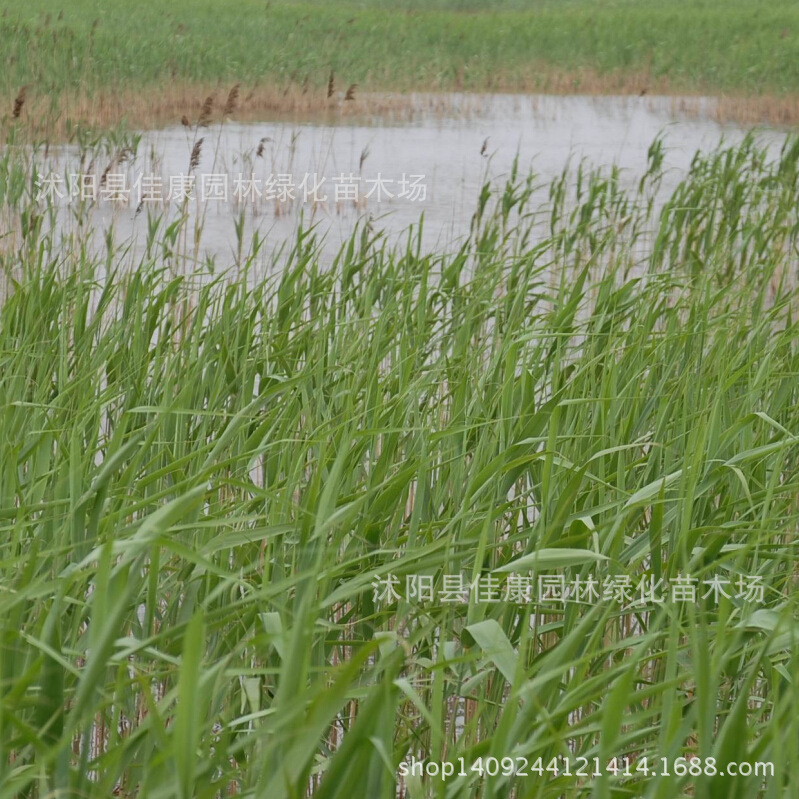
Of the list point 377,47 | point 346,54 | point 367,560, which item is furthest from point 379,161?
point 367,560

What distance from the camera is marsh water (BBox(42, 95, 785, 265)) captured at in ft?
20.1

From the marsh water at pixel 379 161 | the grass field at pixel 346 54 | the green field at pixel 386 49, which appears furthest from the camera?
the green field at pixel 386 49

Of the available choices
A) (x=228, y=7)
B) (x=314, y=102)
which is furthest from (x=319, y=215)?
(x=228, y=7)

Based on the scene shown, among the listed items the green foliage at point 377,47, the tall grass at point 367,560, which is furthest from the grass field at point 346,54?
the tall grass at point 367,560

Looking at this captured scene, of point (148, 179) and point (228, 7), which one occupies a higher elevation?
point (228, 7)

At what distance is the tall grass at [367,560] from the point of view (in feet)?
3.09

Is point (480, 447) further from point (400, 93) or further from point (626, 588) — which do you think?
point (400, 93)

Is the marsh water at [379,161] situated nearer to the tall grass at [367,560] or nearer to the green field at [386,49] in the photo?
the green field at [386,49]

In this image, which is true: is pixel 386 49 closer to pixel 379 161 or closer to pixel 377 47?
pixel 377 47

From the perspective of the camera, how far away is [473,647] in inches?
52.9

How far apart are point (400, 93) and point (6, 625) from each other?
10.6 metres

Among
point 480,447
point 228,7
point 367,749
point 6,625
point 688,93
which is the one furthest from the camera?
point 228,7

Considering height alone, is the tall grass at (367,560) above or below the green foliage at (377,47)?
below

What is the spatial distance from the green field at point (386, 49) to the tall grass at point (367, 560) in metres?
6.48
